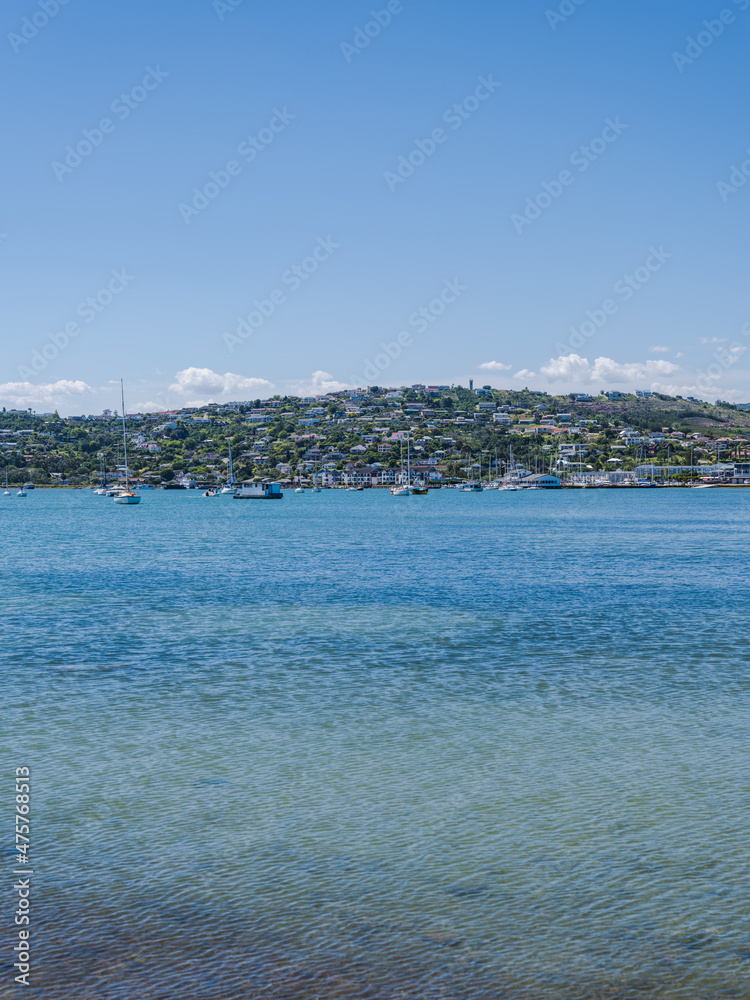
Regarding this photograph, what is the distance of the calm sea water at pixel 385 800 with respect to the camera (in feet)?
24.7

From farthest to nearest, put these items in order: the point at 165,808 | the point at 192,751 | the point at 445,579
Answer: the point at 445,579, the point at 192,751, the point at 165,808

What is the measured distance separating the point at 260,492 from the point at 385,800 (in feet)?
550

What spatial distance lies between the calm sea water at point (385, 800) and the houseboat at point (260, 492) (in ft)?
482

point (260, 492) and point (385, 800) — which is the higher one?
point (260, 492)

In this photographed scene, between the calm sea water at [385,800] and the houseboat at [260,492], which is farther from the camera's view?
the houseboat at [260,492]

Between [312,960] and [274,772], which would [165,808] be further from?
[312,960]

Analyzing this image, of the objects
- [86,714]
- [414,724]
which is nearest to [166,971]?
[414,724]

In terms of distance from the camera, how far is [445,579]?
39906mm

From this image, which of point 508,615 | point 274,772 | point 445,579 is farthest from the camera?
point 445,579

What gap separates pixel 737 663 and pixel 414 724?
914cm

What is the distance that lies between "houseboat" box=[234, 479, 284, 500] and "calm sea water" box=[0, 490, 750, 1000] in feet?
482

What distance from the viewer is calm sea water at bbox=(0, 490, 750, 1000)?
754 cm

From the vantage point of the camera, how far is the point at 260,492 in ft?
584

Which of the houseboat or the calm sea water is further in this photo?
the houseboat
